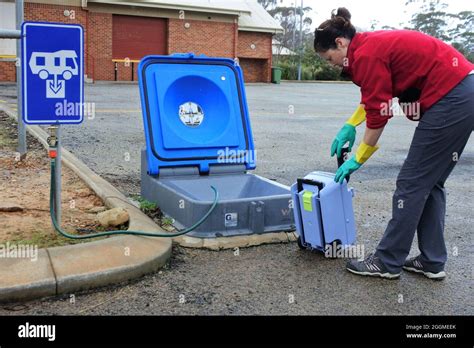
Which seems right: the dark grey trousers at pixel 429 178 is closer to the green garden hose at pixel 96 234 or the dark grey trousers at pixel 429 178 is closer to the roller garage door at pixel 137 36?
the green garden hose at pixel 96 234

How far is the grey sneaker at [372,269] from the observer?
3.71m

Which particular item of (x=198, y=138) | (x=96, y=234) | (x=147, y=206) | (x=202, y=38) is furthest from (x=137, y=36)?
(x=96, y=234)

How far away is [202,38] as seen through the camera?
29234 mm

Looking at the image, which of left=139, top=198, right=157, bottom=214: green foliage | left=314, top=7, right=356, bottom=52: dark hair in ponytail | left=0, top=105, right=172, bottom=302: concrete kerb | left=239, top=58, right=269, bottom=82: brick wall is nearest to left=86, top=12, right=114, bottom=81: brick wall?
left=239, top=58, right=269, bottom=82: brick wall

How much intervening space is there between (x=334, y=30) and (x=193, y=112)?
2013 mm

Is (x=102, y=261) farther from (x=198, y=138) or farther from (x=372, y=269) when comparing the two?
(x=198, y=138)

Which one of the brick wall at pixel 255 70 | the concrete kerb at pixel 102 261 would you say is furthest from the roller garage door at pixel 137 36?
the concrete kerb at pixel 102 261

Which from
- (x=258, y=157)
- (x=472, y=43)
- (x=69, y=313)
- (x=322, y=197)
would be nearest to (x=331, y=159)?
(x=258, y=157)

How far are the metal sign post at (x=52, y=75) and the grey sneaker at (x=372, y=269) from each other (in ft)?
7.07

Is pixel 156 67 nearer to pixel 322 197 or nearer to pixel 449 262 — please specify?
pixel 322 197

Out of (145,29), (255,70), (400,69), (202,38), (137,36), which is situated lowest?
(400,69)

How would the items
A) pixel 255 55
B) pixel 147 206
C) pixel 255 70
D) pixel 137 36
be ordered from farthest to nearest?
pixel 255 70 < pixel 255 55 < pixel 137 36 < pixel 147 206

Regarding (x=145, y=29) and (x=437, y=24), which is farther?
(x=437, y=24)

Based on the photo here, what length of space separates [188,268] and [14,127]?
234 inches
